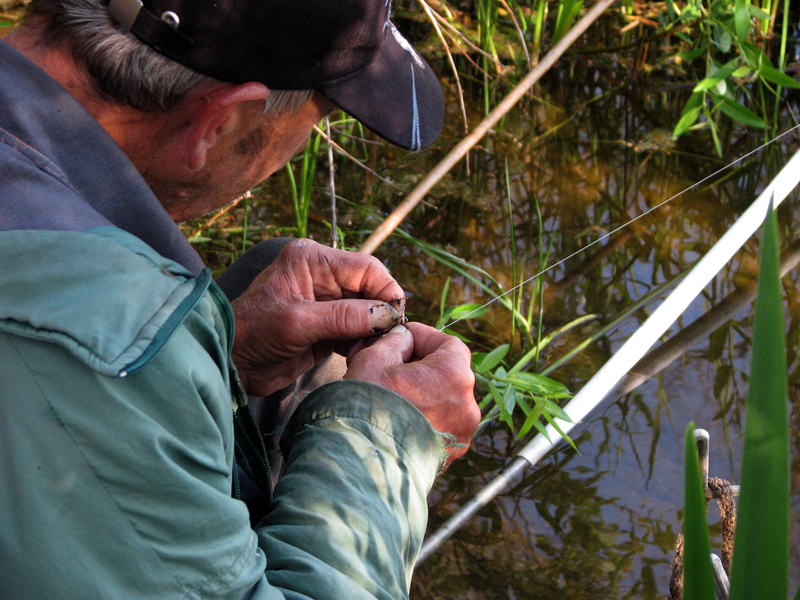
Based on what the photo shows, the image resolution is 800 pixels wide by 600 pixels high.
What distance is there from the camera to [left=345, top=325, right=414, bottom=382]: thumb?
1.16 m

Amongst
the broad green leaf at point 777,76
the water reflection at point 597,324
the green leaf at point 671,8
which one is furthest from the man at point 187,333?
the green leaf at point 671,8

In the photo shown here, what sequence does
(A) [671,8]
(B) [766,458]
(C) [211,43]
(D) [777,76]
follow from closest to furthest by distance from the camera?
(B) [766,458] → (C) [211,43] → (D) [777,76] → (A) [671,8]

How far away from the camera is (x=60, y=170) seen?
822 millimetres

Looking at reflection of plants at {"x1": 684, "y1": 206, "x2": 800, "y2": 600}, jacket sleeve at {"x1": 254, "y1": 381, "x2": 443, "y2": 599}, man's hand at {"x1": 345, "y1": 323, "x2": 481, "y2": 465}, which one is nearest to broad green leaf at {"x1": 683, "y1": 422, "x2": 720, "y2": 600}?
reflection of plants at {"x1": 684, "y1": 206, "x2": 800, "y2": 600}

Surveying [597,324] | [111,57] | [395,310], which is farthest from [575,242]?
[111,57]

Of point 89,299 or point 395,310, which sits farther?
point 395,310

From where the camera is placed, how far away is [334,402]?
1.04 m

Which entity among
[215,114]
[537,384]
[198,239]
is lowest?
[198,239]

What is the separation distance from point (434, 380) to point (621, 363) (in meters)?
1.00

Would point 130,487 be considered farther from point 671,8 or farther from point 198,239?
point 671,8

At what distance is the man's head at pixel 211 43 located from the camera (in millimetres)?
916

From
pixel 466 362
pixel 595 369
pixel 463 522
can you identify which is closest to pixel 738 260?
pixel 595 369

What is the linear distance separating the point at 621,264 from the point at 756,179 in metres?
0.87

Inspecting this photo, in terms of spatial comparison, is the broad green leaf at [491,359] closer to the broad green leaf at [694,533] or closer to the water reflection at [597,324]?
the water reflection at [597,324]
